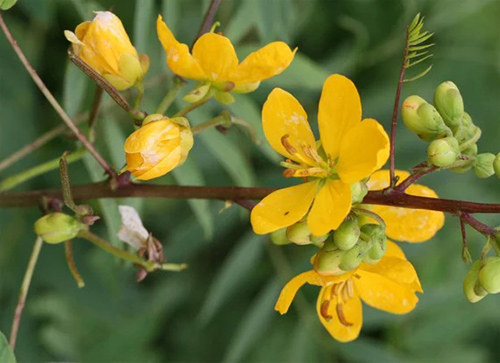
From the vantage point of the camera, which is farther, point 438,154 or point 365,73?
point 365,73

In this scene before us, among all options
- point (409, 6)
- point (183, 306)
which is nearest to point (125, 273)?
point (183, 306)

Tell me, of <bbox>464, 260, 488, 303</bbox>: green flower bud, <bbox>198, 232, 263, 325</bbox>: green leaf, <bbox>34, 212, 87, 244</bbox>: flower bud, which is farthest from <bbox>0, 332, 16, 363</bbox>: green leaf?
<bbox>198, 232, 263, 325</bbox>: green leaf

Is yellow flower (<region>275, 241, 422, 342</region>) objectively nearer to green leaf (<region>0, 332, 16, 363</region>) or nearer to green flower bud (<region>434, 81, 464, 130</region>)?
green flower bud (<region>434, 81, 464, 130</region>)

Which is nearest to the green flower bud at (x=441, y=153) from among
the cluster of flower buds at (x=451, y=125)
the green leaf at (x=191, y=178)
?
the cluster of flower buds at (x=451, y=125)

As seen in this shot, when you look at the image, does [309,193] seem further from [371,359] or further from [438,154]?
[371,359]

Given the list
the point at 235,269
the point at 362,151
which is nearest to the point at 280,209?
the point at 362,151

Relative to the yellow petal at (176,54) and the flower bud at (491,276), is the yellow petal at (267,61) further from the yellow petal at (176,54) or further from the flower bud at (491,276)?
the flower bud at (491,276)
